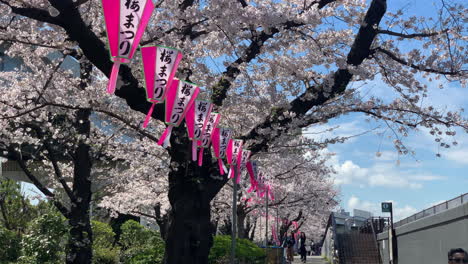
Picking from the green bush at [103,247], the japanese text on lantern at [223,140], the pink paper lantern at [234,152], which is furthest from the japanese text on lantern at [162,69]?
the green bush at [103,247]

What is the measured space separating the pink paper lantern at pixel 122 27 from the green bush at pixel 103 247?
1110 centimetres

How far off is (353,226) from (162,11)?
2052 cm

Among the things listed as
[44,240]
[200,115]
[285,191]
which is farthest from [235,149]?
[285,191]

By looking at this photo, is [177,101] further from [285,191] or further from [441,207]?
[285,191]

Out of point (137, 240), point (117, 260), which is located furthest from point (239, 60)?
point (137, 240)

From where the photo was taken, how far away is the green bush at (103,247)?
15.4 m

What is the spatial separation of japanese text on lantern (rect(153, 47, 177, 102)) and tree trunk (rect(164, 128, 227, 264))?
6.73 feet

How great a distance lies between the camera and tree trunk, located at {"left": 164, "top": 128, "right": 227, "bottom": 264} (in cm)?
855

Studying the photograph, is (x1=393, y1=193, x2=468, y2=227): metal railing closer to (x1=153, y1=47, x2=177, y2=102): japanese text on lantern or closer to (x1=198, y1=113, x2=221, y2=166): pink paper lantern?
(x1=198, y1=113, x2=221, y2=166): pink paper lantern

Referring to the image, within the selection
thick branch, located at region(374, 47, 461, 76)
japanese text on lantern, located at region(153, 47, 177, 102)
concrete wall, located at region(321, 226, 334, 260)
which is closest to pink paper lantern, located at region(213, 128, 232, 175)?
japanese text on lantern, located at region(153, 47, 177, 102)

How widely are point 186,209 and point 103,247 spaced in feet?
31.2

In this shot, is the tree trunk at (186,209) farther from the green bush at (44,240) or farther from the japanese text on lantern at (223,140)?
the green bush at (44,240)

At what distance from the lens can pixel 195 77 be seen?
9898mm

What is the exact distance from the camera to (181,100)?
24.9 feet
